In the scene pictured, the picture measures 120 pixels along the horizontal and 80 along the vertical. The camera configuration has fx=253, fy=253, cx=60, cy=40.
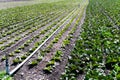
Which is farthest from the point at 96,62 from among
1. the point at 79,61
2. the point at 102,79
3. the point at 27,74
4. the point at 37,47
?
the point at 37,47

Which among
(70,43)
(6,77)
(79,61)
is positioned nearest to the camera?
(6,77)

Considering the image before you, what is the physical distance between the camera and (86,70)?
9.40m

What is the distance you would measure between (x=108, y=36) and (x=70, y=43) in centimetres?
234

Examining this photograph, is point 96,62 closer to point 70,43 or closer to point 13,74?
point 13,74

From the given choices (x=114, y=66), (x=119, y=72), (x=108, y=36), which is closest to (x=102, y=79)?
(x=119, y=72)

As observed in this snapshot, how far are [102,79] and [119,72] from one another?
1053mm

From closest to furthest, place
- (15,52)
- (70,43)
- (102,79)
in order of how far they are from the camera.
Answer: (102,79), (15,52), (70,43)

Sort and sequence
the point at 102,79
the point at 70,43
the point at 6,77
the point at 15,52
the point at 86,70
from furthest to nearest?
the point at 70,43, the point at 15,52, the point at 86,70, the point at 6,77, the point at 102,79

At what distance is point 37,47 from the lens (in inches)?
534

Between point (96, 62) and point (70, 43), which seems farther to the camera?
point (70, 43)

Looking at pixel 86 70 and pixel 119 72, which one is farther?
pixel 86 70

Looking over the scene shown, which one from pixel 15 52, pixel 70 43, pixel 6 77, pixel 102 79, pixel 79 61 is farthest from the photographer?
pixel 70 43

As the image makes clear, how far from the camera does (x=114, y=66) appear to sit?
9508 mm

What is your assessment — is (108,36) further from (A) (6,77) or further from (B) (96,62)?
(A) (6,77)
